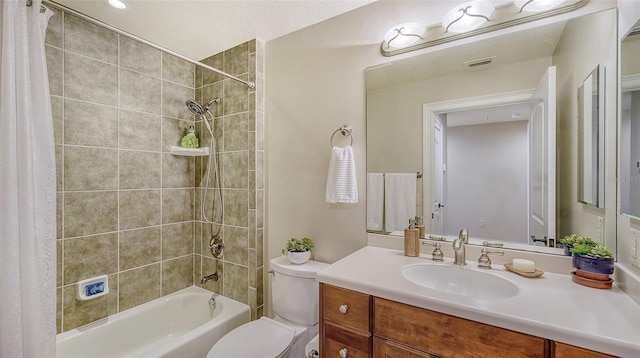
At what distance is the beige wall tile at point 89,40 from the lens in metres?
1.74

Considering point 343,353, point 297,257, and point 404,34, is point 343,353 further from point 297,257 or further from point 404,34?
point 404,34

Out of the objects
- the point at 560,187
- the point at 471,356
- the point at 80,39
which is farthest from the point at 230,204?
the point at 560,187

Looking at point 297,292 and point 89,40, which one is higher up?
point 89,40

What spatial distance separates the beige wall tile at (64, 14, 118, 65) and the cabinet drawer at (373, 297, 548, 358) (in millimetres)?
2354

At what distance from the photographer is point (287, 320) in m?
1.77

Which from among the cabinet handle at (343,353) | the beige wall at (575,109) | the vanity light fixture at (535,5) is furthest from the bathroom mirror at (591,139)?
the cabinet handle at (343,353)

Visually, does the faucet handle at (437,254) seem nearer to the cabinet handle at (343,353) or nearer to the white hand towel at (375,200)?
the white hand towel at (375,200)

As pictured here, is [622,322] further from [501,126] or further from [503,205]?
[501,126]

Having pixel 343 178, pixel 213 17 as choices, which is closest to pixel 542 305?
pixel 343 178

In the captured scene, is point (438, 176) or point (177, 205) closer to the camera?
point (438, 176)

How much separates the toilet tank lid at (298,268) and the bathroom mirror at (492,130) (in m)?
0.42

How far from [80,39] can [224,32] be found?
917mm

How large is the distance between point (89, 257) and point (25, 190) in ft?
3.36

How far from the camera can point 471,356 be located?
0.91m
